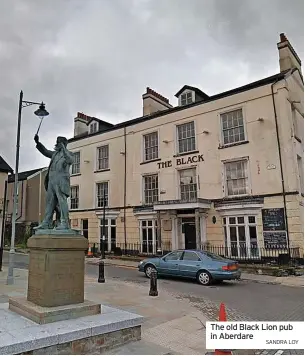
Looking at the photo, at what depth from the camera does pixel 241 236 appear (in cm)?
1791

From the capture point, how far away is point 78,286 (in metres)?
6.18

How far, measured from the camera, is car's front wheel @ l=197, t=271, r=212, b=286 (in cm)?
1216

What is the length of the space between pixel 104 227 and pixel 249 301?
1522 cm

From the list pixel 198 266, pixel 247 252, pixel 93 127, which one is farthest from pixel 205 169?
pixel 93 127

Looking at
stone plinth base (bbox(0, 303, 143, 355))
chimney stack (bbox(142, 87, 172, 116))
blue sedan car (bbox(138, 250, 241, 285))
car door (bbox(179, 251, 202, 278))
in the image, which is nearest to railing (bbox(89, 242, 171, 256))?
blue sedan car (bbox(138, 250, 241, 285))

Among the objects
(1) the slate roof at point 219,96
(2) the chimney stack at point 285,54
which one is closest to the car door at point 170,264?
(1) the slate roof at point 219,96

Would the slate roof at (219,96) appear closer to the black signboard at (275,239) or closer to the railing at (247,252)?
the black signboard at (275,239)

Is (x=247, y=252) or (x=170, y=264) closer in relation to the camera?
(x=170, y=264)

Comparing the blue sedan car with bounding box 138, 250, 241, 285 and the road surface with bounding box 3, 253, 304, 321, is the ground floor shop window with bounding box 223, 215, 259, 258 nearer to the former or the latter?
the road surface with bounding box 3, 253, 304, 321

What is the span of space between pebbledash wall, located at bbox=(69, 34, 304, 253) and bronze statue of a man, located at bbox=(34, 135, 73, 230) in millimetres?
→ 12138

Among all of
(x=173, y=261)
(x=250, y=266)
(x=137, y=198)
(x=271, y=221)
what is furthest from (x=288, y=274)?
(x=137, y=198)

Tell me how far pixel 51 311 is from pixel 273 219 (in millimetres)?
13916

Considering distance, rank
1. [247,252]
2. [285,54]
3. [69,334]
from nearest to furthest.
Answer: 1. [69,334]
2. [247,252]
3. [285,54]
